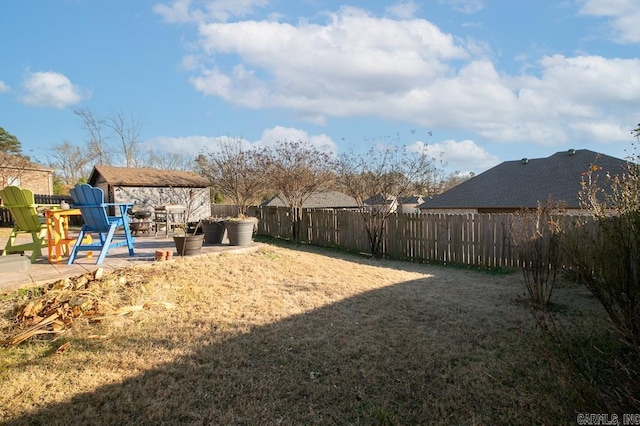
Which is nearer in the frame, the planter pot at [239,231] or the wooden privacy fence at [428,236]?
the planter pot at [239,231]

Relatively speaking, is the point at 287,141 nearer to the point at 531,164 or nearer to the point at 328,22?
the point at 328,22

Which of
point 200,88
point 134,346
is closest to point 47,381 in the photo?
point 134,346

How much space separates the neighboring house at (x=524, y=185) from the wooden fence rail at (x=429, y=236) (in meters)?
6.35

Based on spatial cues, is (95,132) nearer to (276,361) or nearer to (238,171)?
(238,171)

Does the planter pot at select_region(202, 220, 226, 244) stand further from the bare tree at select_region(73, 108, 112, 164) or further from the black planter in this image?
the bare tree at select_region(73, 108, 112, 164)

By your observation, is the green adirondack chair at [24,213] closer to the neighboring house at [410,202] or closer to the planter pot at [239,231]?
the planter pot at [239,231]

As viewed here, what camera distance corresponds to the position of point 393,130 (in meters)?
11.1

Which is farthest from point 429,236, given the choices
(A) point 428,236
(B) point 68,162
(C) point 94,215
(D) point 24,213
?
(B) point 68,162

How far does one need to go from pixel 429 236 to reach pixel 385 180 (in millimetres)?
A: 2504

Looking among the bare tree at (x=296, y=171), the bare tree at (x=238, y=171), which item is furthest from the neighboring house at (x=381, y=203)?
the bare tree at (x=238, y=171)

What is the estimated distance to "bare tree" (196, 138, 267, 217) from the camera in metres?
16.0

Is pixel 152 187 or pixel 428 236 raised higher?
pixel 152 187

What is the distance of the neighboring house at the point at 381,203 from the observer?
10523 mm

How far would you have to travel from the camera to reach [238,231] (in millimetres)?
7992
